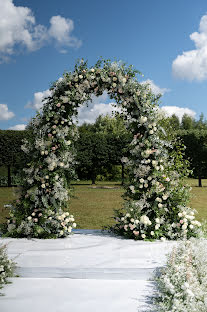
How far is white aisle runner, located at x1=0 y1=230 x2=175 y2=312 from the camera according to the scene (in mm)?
3469

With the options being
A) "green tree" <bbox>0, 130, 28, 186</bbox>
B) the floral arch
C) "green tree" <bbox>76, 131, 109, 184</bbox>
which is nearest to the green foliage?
"green tree" <bbox>76, 131, 109, 184</bbox>

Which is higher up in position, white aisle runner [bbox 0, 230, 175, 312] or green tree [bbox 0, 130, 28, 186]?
green tree [bbox 0, 130, 28, 186]

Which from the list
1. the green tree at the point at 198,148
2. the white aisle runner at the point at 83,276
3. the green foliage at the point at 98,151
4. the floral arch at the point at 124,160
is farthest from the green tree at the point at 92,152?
the white aisle runner at the point at 83,276

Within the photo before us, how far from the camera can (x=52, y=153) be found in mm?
6086

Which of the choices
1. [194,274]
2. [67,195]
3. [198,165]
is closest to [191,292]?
[194,274]

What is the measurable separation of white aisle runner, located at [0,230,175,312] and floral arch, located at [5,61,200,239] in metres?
0.53

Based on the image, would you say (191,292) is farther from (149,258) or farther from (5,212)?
(5,212)

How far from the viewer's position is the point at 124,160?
600 cm

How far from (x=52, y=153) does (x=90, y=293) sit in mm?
2962

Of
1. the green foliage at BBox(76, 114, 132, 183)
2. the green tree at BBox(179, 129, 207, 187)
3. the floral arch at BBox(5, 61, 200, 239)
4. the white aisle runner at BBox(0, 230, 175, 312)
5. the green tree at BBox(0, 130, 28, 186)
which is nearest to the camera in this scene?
the white aisle runner at BBox(0, 230, 175, 312)

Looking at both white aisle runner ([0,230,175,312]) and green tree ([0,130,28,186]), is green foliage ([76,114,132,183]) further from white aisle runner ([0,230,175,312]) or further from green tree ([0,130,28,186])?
white aisle runner ([0,230,175,312])

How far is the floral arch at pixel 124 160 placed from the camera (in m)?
5.98

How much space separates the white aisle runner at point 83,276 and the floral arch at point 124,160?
1.75 ft

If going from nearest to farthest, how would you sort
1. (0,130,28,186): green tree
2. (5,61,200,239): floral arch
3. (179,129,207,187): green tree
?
(5,61,200,239): floral arch, (0,130,28,186): green tree, (179,129,207,187): green tree
